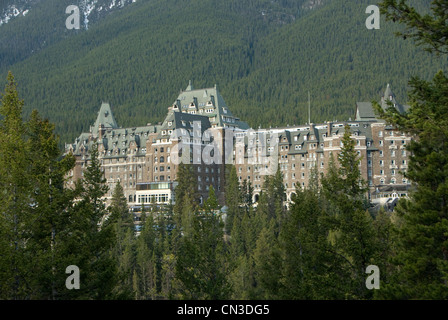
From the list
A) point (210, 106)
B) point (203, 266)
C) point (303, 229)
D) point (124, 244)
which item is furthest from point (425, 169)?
point (210, 106)

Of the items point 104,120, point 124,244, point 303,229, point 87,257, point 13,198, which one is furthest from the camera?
point 104,120

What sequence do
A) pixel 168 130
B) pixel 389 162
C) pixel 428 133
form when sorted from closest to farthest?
1. pixel 428 133
2. pixel 389 162
3. pixel 168 130

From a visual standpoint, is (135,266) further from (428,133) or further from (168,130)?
(428,133)

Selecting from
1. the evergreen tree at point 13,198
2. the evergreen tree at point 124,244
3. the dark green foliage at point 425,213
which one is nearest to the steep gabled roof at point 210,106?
the evergreen tree at point 124,244

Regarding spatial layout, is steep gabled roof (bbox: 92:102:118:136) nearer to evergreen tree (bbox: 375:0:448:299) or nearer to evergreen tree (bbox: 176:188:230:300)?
evergreen tree (bbox: 176:188:230:300)

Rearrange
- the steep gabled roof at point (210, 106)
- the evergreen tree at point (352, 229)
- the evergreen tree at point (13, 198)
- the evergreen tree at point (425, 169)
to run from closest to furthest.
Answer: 1. the evergreen tree at point (425, 169)
2. the evergreen tree at point (13, 198)
3. the evergreen tree at point (352, 229)
4. the steep gabled roof at point (210, 106)

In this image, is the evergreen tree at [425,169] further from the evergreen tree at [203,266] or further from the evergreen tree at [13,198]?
the evergreen tree at [13,198]

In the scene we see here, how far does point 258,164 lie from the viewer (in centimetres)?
13862

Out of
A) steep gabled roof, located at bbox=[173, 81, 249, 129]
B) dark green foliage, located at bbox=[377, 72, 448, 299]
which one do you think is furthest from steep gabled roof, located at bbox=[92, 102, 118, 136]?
dark green foliage, located at bbox=[377, 72, 448, 299]

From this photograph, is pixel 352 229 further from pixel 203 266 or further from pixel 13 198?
pixel 13 198

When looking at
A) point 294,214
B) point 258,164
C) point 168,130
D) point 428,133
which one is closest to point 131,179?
point 168,130
